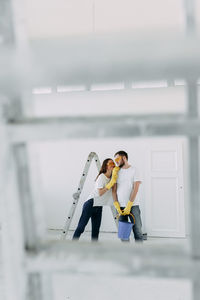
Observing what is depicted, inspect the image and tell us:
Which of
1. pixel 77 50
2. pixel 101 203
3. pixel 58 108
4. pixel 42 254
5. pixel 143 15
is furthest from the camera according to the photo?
pixel 58 108

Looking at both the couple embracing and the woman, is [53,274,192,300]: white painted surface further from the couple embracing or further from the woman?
the woman

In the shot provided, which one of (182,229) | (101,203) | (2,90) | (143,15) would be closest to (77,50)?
(2,90)

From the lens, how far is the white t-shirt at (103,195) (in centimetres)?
394

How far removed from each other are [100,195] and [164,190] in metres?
1.40

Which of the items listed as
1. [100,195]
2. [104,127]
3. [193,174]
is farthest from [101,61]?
[100,195]

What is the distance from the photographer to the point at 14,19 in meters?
0.58

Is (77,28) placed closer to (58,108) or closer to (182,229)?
(58,108)

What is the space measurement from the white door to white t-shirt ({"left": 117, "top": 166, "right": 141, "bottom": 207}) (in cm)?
131

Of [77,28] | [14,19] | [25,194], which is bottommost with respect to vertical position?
[25,194]

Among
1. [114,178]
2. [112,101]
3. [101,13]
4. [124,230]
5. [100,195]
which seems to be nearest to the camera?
[124,230]

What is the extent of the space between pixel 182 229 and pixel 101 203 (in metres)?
1.49

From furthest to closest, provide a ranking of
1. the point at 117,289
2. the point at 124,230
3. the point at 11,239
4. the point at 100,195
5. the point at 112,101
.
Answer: the point at 112,101 → the point at 100,195 → the point at 124,230 → the point at 117,289 → the point at 11,239

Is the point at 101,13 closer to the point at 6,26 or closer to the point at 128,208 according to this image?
the point at 128,208

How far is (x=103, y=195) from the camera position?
4020 mm
